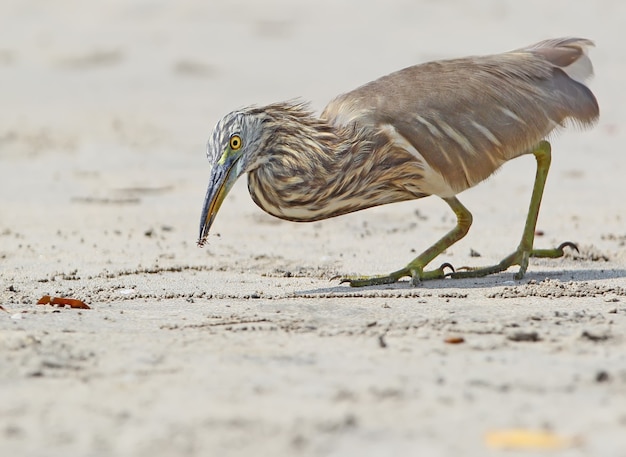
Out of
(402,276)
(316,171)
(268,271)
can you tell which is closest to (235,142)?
(316,171)

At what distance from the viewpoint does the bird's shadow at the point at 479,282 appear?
20.1 ft

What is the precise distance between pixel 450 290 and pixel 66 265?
7.70ft

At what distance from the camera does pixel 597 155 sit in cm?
1041

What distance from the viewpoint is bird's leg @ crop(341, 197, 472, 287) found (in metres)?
6.39

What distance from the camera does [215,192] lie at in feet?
19.8

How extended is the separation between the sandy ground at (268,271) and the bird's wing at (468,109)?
28.2 inches

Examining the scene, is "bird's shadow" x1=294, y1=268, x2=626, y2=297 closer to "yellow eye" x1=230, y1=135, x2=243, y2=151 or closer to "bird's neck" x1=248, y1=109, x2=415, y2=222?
"bird's neck" x1=248, y1=109, x2=415, y2=222

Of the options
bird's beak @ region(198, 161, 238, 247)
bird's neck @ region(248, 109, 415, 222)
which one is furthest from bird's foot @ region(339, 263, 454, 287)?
bird's beak @ region(198, 161, 238, 247)

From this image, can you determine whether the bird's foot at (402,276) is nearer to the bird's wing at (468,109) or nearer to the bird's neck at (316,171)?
the bird's neck at (316,171)

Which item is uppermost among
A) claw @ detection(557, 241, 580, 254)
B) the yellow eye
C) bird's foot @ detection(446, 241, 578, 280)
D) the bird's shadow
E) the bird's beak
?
the yellow eye

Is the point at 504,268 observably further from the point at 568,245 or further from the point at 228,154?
the point at 228,154

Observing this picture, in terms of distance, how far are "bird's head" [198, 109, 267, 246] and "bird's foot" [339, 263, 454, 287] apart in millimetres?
835

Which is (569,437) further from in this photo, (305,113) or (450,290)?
(305,113)

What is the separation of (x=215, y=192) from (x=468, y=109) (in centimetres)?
147
